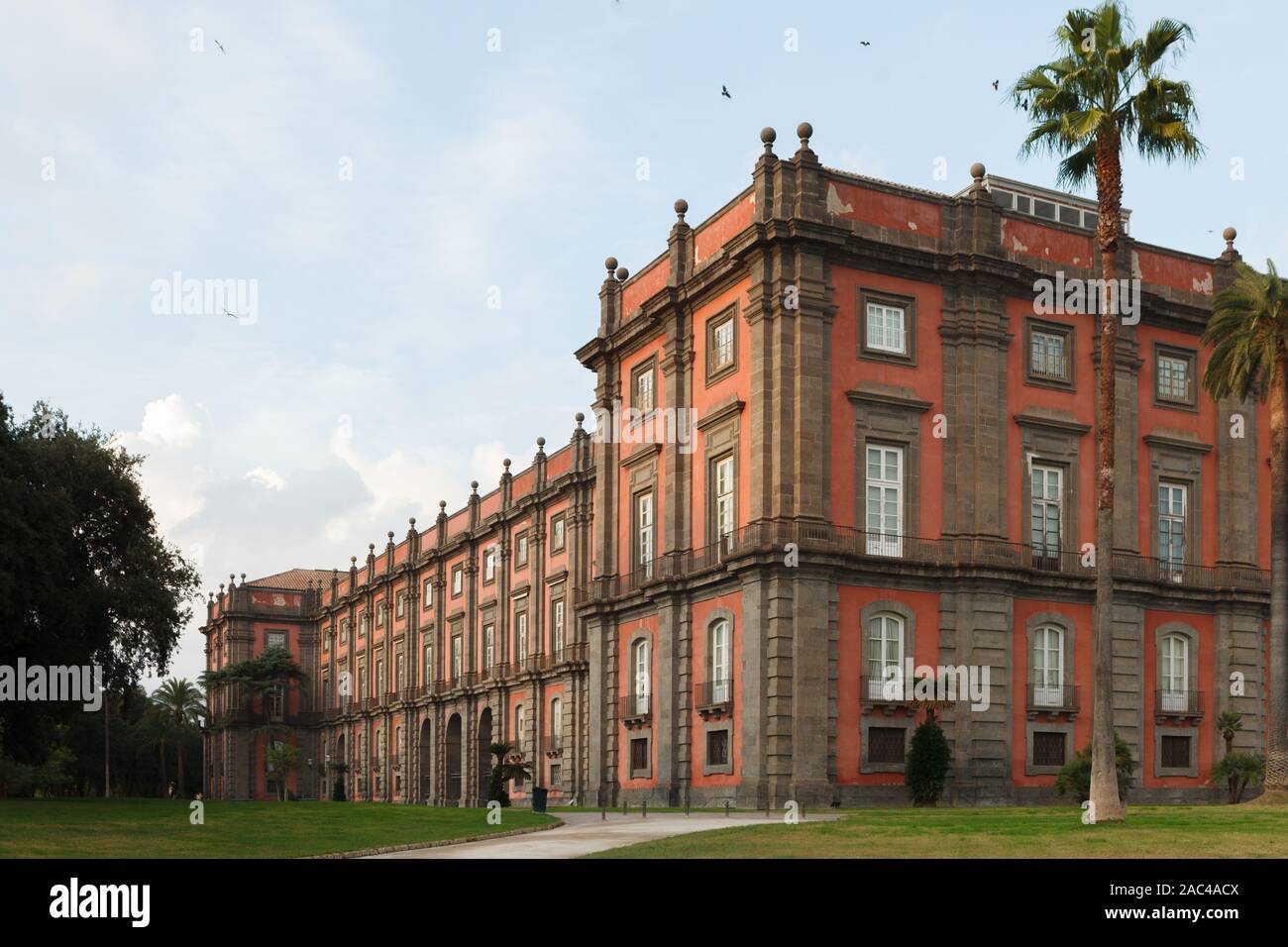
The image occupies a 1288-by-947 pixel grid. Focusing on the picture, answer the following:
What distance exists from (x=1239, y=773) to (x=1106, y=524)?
605 inches

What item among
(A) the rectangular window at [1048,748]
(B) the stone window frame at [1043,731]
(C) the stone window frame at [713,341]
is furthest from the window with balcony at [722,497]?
(A) the rectangular window at [1048,748]

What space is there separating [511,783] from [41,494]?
27.9 m

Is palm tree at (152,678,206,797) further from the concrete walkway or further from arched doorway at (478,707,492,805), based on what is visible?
the concrete walkway

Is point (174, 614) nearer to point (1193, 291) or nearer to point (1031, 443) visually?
point (1031, 443)

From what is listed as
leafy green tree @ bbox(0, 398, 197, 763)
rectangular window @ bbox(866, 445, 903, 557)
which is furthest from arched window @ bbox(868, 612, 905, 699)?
leafy green tree @ bbox(0, 398, 197, 763)

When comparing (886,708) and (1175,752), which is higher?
(886,708)

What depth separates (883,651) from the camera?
37.7 meters

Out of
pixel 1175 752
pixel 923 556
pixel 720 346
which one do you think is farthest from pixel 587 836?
pixel 1175 752

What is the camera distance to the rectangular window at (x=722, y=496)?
40156 mm

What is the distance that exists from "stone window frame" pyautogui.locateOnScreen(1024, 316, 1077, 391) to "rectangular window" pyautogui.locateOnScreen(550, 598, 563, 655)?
2642cm

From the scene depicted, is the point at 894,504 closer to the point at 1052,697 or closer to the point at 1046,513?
the point at 1046,513

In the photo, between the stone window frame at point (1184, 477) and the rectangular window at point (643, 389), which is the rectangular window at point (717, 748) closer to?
the rectangular window at point (643, 389)

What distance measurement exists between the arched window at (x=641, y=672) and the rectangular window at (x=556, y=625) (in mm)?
16483

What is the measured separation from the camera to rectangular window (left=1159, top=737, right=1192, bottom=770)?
41.4 metres
